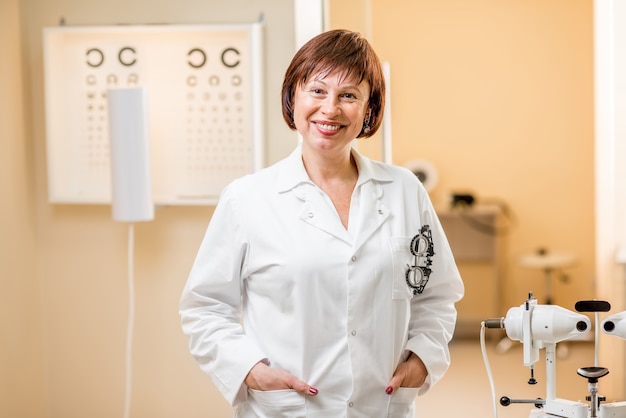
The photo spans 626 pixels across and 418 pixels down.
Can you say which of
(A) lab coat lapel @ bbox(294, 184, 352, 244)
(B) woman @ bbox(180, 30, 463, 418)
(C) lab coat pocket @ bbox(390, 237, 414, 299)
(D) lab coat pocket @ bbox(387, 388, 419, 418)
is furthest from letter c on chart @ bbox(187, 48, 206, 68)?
(D) lab coat pocket @ bbox(387, 388, 419, 418)

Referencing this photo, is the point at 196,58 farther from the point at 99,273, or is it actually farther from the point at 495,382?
the point at 495,382

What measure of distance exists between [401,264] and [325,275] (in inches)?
6.6

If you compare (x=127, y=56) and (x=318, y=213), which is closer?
(x=318, y=213)

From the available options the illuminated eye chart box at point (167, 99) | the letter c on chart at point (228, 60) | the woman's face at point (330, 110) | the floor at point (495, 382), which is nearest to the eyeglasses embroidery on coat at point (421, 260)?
the woman's face at point (330, 110)

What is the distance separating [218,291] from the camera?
5.78ft

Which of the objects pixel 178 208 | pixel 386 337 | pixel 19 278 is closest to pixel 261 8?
pixel 178 208

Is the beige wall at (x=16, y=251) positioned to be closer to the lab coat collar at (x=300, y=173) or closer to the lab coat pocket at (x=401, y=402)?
the lab coat collar at (x=300, y=173)

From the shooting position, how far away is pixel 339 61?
1.68 metres

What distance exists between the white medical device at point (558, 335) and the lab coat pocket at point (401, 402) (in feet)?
0.76

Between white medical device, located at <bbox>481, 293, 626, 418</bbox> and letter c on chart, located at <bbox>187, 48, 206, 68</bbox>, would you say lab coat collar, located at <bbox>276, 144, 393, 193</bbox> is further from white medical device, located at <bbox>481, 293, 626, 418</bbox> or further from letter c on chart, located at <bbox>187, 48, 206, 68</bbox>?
letter c on chart, located at <bbox>187, 48, 206, 68</bbox>

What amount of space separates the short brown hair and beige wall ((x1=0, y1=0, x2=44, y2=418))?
1666mm

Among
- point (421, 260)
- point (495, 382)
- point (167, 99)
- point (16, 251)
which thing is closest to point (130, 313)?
point (16, 251)

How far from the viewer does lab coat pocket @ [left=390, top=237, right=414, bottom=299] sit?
1.70m

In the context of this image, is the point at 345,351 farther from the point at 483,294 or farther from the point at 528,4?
the point at 528,4
